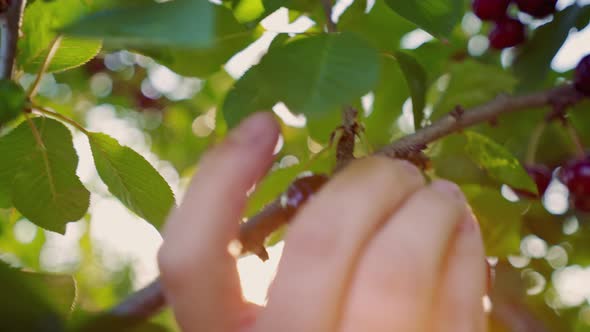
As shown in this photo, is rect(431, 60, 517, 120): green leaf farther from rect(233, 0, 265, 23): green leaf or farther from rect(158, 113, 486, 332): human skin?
rect(158, 113, 486, 332): human skin

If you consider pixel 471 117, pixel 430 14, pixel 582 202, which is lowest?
pixel 582 202

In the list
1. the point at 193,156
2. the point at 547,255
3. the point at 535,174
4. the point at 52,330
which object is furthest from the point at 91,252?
the point at 52,330

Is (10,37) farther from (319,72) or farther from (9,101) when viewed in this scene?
(319,72)

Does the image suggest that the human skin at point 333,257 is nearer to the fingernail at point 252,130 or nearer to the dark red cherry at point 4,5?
the fingernail at point 252,130

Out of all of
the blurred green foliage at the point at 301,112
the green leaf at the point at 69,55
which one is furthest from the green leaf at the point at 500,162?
the green leaf at the point at 69,55

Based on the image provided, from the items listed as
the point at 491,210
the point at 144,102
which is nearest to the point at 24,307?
the point at 491,210

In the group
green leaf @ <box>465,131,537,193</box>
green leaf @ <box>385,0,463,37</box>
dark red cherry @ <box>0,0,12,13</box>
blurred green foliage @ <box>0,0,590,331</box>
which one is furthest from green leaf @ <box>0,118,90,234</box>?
green leaf @ <box>465,131,537,193</box>
